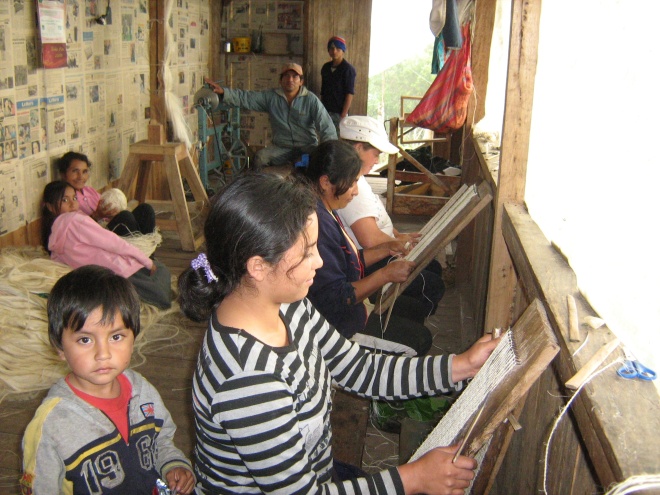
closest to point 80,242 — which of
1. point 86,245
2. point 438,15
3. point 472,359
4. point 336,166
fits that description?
point 86,245

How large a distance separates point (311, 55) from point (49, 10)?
4.25 meters

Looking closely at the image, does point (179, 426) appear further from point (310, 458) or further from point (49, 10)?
point (49, 10)

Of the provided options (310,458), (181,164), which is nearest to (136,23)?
(181,164)

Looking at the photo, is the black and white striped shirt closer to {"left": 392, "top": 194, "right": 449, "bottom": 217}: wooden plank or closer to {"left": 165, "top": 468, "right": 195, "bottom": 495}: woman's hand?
{"left": 165, "top": 468, "right": 195, "bottom": 495}: woman's hand

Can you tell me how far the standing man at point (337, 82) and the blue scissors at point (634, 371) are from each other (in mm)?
6406

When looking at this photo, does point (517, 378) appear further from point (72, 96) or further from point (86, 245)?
point (72, 96)

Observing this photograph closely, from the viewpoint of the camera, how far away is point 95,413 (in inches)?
57.0

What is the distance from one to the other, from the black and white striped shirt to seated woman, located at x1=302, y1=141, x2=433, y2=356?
86 cm

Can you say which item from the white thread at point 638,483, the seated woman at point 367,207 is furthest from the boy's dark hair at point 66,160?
the white thread at point 638,483

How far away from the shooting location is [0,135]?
3.66 meters

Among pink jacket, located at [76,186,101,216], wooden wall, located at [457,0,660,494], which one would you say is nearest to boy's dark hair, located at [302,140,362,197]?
wooden wall, located at [457,0,660,494]

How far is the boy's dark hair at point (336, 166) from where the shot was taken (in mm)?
2480

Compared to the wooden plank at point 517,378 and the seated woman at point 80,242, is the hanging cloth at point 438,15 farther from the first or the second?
the wooden plank at point 517,378

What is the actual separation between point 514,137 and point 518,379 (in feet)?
3.55
